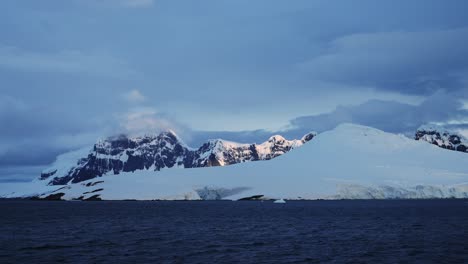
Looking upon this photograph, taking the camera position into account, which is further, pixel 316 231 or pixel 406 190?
pixel 406 190

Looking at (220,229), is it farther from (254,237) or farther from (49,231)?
(49,231)

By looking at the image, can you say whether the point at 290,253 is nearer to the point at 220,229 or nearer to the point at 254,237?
the point at 254,237

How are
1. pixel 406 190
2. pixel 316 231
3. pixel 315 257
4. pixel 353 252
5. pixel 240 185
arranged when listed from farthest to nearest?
pixel 240 185
pixel 406 190
pixel 316 231
pixel 353 252
pixel 315 257

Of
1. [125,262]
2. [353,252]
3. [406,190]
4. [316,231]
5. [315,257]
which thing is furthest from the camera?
[406,190]

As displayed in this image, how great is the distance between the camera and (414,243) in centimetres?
5031

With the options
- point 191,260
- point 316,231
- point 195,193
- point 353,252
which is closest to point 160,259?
point 191,260

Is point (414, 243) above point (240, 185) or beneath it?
beneath

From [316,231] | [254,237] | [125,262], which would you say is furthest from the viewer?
[316,231]

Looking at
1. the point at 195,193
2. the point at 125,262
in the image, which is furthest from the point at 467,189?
the point at 125,262

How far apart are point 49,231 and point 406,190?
143017mm

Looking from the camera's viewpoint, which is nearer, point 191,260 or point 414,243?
point 191,260

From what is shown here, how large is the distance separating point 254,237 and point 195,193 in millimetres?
136815

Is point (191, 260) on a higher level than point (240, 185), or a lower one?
lower

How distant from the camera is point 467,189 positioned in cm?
18925
